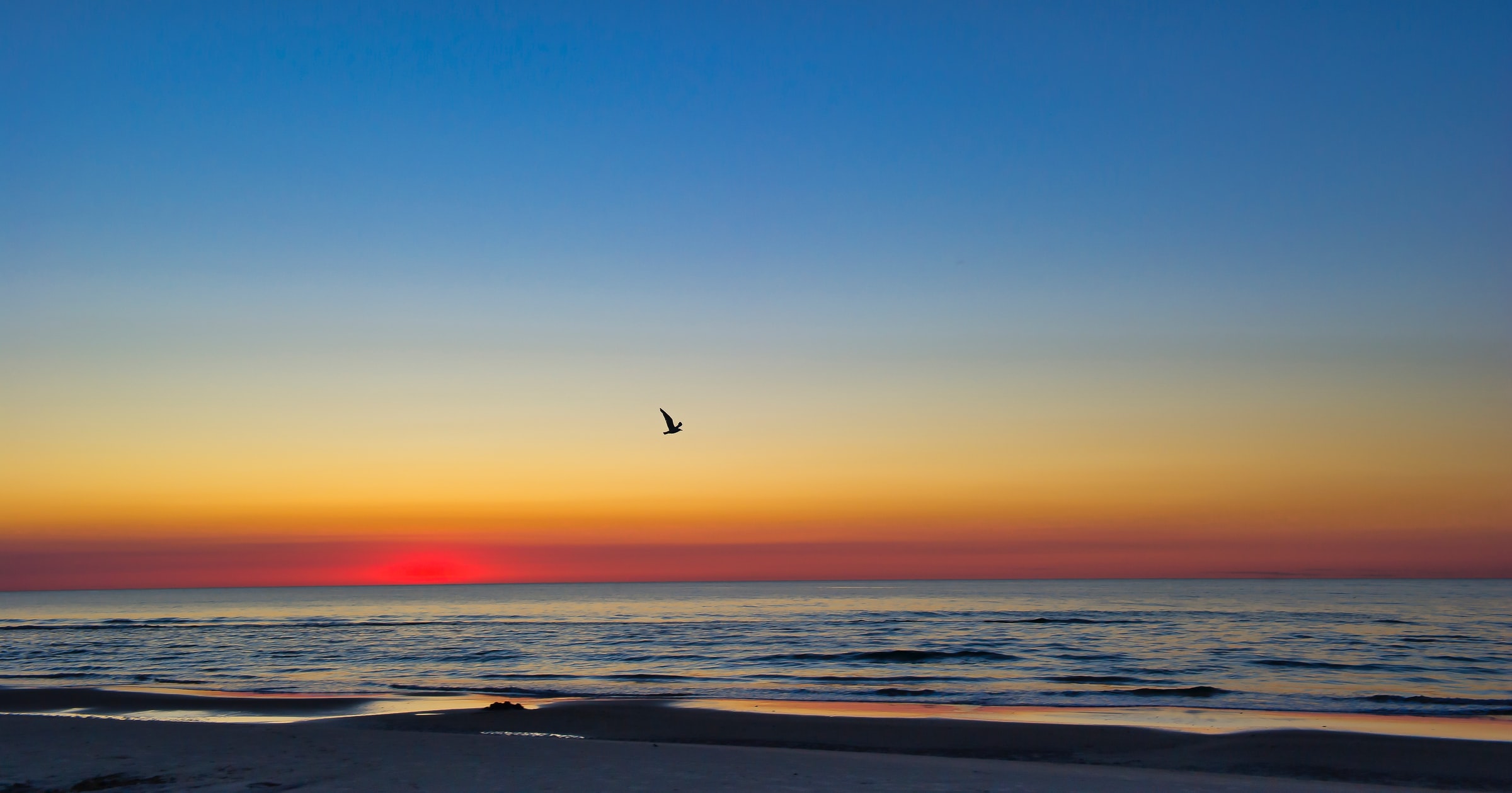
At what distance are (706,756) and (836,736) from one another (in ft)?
14.7

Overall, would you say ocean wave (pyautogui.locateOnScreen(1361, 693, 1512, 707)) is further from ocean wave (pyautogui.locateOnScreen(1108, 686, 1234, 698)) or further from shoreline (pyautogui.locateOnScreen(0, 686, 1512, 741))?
ocean wave (pyautogui.locateOnScreen(1108, 686, 1234, 698))

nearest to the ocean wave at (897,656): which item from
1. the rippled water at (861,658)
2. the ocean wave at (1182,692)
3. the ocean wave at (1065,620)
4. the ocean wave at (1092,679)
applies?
the rippled water at (861,658)

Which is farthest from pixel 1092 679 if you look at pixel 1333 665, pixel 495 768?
pixel 495 768

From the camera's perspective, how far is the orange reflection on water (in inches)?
777

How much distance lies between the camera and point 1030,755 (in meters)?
16.9

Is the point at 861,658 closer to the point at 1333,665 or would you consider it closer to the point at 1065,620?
the point at 1333,665

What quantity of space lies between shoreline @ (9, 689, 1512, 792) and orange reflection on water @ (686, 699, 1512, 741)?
1.00 ft

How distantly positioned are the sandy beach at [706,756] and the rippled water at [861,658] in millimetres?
6590

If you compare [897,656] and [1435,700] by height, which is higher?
[1435,700]

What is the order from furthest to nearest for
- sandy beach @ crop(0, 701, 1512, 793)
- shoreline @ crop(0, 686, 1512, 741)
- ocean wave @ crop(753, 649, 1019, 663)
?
ocean wave @ crop(753, 649, 1019, 663)
shoreline @ crop(0, 686, 1512, 741)
sandy beach @ crop(0, 701, 1512, 793)

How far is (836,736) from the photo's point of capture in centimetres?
1858

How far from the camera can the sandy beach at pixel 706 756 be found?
12.4 m

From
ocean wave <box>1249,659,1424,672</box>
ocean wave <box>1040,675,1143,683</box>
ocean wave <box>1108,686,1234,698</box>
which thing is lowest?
ocean wave <box>1249,659,1424,672</box>

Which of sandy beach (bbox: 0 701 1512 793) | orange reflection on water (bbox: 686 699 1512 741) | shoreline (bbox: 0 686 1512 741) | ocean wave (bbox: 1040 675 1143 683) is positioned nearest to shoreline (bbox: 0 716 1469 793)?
sandy beach (bbox: 0 701 1512 793)
